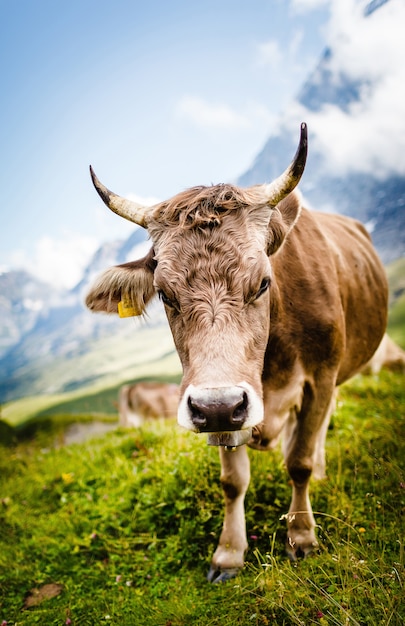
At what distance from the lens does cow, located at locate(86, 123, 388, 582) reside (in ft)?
8.89

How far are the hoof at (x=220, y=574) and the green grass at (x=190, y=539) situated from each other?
95 millimetres

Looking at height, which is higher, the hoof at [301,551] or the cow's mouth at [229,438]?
the cow's mouth at [229,438]

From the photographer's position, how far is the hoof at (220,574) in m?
3.82

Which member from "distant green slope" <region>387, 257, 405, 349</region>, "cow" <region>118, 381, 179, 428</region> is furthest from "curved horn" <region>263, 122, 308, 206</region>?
"distant green slope" <region>387, 257, 405, 349</region>

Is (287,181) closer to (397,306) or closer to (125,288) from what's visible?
(125,288)

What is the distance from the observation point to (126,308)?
13.2ft

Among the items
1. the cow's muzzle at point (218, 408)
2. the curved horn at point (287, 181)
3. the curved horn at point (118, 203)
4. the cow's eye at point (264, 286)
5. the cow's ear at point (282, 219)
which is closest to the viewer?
the cow's muzzle at point (218, 408)

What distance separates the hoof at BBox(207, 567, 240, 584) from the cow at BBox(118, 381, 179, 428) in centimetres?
1265

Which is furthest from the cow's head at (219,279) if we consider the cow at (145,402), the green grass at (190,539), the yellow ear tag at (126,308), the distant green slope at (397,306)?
the distant green slope at (397,306)

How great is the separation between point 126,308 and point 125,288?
19 cm

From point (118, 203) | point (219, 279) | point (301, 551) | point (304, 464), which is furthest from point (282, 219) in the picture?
point (301, 551)

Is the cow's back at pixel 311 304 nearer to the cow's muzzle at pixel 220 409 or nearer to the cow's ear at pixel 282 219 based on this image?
the cow's ear at pixel 282 219

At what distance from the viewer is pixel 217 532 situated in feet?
14.3

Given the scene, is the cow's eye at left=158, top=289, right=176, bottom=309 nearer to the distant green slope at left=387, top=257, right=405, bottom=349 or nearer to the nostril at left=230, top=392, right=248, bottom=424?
the nostril at left=230, top=392, right=248, bottom=424
